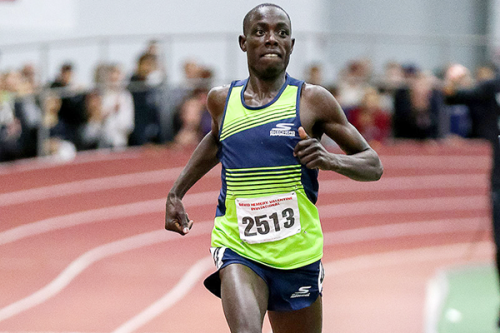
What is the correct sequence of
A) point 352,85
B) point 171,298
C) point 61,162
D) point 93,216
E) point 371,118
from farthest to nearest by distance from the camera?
point 352,85
point 371,118
point 61,162
point 93,216
point 171,298

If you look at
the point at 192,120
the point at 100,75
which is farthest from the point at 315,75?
the point at 100,75

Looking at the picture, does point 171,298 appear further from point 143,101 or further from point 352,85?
point 352,85

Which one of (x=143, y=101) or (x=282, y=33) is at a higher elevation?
(x=282, y=33)

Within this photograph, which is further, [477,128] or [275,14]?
[477,128]

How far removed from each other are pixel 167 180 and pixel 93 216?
54.6 inches

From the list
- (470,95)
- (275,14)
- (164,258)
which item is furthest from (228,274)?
(164,258)

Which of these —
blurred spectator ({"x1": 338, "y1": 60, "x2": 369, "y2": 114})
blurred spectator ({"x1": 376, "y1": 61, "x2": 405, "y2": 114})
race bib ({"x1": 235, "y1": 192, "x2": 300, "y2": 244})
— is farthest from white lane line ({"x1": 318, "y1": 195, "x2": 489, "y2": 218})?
race bib ({"x1": 235, "y1": 192, "x2": 300, "y2": 244})

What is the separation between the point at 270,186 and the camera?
12.1 ft

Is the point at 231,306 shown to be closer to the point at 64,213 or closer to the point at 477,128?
the point at 64,213

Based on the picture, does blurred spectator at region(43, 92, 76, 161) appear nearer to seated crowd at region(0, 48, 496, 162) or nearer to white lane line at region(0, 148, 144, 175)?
seated crowd at region(0, 48, 496, 162)

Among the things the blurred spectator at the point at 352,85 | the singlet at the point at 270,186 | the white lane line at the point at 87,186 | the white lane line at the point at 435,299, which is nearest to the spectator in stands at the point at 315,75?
the blurred spectator at the point at 352,85

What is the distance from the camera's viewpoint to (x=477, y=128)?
1355 cm

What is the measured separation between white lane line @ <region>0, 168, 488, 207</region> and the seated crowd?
2.40ft

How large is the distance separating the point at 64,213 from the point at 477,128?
6.97 metres
